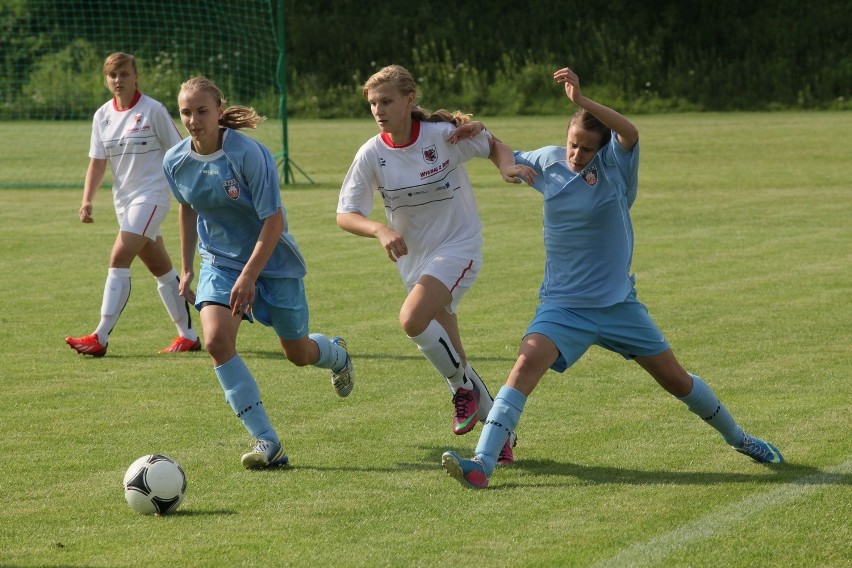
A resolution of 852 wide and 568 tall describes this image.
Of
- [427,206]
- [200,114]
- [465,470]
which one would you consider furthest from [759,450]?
[200,114]

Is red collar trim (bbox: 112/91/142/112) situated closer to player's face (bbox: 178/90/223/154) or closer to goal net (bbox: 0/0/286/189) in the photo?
player's face (bbox: 178/90/223/154)

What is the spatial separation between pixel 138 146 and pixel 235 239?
306cm

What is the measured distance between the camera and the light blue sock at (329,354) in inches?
260

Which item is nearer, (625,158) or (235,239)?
(625,158)

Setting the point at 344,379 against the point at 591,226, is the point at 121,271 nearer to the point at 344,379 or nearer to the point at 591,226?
the point at 344,379

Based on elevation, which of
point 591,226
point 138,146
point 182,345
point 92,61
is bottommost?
point 92,61

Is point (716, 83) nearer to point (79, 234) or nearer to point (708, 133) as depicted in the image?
point (708, 133)

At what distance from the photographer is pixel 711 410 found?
5488mm

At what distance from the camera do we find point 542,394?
23.0 feet

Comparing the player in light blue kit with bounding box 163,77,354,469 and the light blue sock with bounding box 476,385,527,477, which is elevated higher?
the player in light blue kit with bounding box 163,77,354,469

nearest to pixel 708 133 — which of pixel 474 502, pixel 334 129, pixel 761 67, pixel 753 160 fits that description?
pixel 753 160

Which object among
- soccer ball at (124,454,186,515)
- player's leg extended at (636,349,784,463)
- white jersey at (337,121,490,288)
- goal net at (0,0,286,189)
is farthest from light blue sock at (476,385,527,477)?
goal net at (0,0,286,189)

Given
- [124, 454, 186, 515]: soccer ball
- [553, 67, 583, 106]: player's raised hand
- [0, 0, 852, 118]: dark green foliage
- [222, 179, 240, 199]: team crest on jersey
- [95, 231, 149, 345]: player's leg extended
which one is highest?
[553, 67, 583, 106]: player's raised hand

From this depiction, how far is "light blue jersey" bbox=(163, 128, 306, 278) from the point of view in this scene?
5.75 m
